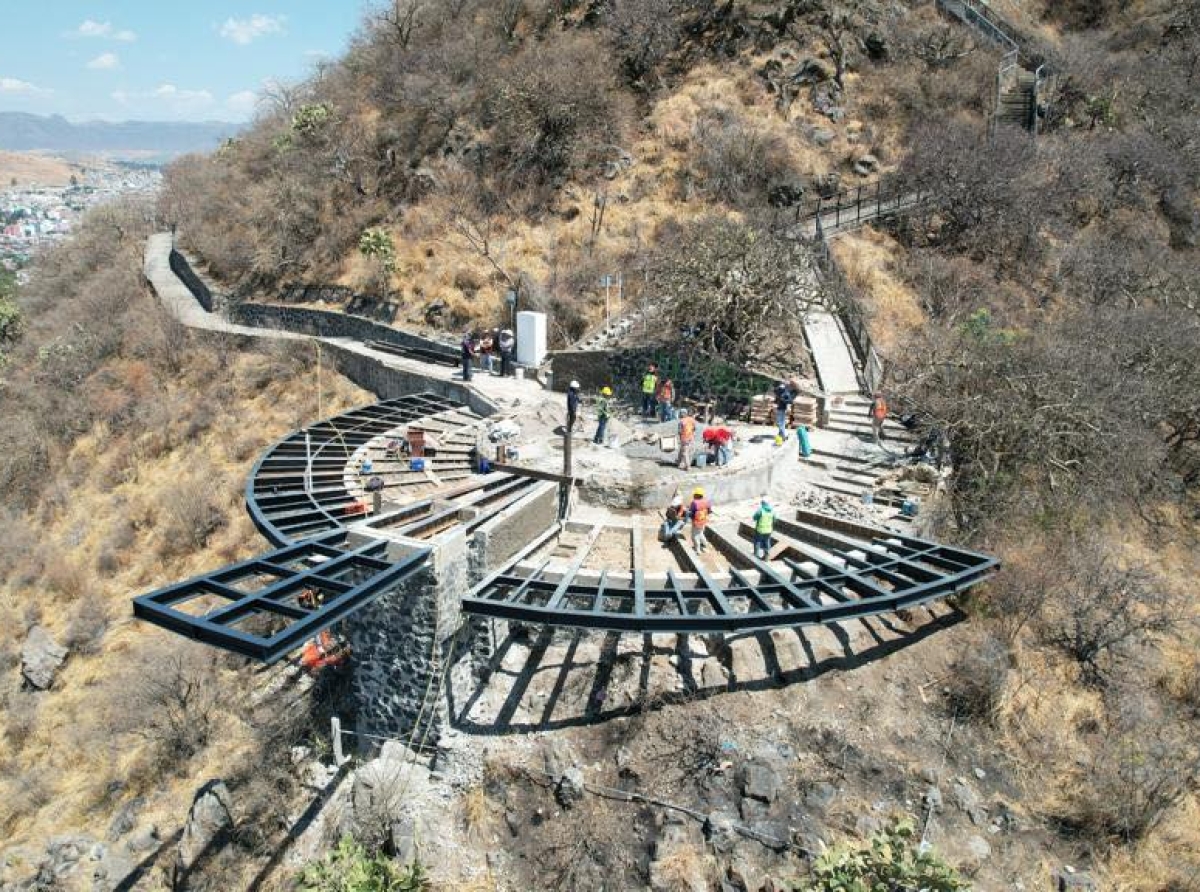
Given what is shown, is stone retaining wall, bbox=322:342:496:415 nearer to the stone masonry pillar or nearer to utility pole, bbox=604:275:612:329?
utility pole, bbox=604:275:612:329

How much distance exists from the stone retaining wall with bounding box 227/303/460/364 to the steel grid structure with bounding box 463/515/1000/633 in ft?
50.1

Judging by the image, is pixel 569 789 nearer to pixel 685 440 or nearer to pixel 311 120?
pixel 685 440

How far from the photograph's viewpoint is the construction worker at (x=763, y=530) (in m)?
15.3

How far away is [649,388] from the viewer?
21.8m

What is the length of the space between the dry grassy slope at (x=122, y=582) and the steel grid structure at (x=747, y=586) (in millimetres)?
7292

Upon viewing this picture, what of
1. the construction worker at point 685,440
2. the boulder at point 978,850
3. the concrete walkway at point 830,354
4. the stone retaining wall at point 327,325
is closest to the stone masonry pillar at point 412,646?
the construction worker at point 685,440

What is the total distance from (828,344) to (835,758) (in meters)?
16.0

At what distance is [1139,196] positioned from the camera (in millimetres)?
32469

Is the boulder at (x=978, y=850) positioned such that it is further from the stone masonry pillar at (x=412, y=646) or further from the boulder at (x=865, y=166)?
the boulder at (x=865, y=166)

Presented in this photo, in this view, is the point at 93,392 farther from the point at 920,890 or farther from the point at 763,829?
the point at 920,890

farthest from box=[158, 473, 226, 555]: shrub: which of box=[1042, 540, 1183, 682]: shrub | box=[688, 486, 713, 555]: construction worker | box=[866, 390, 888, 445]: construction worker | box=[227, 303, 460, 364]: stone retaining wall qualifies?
box=[1042, 540, 1183, 682]: shrub

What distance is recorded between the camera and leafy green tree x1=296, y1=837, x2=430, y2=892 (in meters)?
11.6

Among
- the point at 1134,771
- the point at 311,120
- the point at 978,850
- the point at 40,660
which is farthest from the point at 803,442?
the point at 311,120

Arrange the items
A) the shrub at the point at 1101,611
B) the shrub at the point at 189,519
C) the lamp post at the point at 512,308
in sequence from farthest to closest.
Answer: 1. the lamp post at the point at 512,308
2. the shrub at the point at 189,519
3. the shrub at the point at 1101,611
